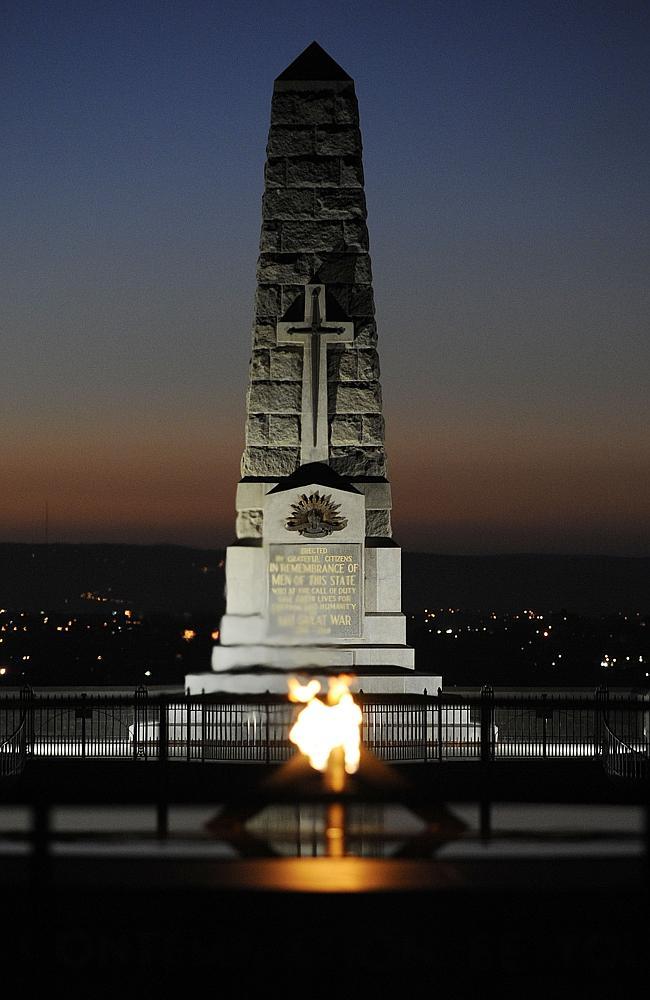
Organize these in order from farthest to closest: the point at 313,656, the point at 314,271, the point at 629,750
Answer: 1. the point at 314,271
2. the point at 313,656
3. the point at 629,750

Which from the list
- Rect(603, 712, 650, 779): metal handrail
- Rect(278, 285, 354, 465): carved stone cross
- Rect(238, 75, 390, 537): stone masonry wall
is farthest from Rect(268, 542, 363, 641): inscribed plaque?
Rect(603, 712, 650, 779): metal handrail

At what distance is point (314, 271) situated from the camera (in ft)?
85.7

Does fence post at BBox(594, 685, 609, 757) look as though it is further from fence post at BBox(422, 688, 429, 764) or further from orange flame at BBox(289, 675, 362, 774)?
orange flame at BBox(289, 675, 362, 774)

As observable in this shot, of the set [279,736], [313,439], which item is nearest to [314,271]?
[313,439]

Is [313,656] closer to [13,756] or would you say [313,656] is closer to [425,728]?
[425,728]

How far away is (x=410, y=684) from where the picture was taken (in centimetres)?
2427

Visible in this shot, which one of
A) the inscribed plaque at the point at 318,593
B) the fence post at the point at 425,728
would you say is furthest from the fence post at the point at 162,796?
the inscribed plaque at the point at 318,593

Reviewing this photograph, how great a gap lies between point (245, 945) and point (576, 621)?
68.6 metres

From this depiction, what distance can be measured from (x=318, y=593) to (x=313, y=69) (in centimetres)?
824

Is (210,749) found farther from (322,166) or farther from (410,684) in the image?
(322,166)

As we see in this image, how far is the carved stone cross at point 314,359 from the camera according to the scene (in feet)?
83.2

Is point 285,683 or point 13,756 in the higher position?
point 285,683

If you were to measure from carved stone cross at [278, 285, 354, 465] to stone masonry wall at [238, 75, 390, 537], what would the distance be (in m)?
0.40

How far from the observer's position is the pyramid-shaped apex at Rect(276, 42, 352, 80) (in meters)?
26.3
